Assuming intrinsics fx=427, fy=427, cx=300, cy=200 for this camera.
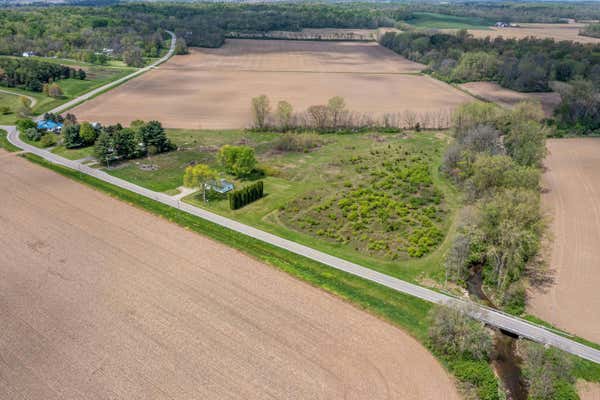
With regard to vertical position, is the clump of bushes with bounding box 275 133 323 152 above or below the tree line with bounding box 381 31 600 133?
below

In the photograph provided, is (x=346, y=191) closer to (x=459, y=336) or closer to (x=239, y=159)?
(x=239, y=159)

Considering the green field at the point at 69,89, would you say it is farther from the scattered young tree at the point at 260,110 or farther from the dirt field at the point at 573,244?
the dirt field at the point at 573,244

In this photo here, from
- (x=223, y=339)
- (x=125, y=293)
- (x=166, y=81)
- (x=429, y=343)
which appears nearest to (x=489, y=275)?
(x=429, y=343)

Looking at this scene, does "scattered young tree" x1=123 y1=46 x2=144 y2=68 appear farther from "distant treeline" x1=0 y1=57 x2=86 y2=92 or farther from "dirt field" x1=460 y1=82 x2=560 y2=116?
"dirt field" x1=460 y1=82 x2=560 y2=116

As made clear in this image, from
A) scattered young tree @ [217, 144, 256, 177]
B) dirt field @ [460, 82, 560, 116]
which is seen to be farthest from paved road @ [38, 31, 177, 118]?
dirt field @ [460, 82, 560, 116]

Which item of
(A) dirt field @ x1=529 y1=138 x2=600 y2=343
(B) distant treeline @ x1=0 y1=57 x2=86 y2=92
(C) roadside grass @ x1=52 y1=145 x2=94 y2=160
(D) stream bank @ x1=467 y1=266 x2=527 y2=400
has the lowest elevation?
(D) stream bank @ x1=467 y1=266 x2=527 y2=400

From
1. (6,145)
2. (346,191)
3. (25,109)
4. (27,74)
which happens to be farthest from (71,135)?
(27,74)

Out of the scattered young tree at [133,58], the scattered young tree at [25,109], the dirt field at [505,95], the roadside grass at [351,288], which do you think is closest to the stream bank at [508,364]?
the roadside grass at [351,288]
